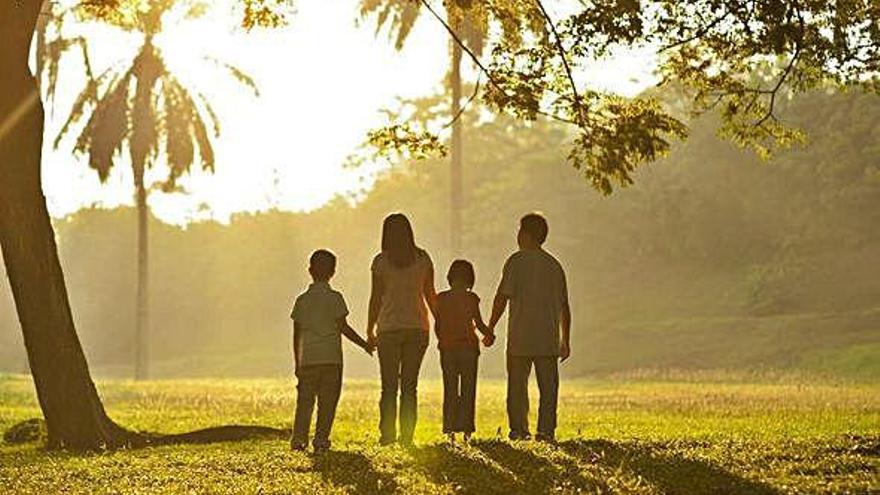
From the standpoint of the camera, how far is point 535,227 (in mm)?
14625

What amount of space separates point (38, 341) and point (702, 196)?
242 feet

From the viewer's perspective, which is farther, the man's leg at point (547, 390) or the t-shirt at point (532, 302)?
the man's leg at point (547, 390)

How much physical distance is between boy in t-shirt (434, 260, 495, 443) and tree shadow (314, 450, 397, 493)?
4.23ft

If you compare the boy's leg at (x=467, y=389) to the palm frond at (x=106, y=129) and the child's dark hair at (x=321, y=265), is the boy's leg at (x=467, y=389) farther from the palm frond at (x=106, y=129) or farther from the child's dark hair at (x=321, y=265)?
the palm frond at (x=106, y=129)

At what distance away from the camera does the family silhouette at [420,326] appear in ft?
47.4

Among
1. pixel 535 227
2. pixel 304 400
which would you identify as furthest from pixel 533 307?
pixel 304 400

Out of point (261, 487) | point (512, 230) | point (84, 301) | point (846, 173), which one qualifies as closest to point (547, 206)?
point (512, 230)

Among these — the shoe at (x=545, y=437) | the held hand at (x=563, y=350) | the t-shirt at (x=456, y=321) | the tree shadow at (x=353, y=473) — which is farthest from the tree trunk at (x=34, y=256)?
the held hand at (x=563, y=350)

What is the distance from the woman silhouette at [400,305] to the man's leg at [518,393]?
882mm

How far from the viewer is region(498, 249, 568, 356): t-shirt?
14.6 m

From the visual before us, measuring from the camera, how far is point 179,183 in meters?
57.0

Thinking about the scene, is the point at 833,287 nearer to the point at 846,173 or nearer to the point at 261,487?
the point at 846,173

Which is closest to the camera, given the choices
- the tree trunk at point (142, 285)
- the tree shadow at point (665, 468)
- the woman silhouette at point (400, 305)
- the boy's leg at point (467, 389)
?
the tree shadow at point (665, 468)

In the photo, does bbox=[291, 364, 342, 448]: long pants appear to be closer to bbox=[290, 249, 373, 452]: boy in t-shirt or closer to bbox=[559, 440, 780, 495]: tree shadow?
bbox=[290, 249, 373, 452]: boy in t-shirt
